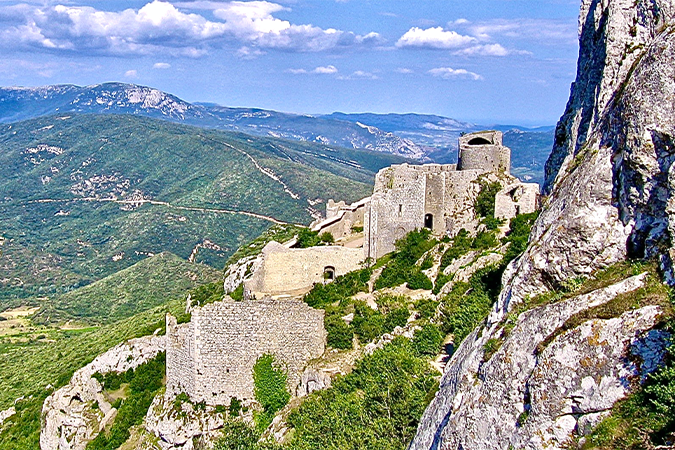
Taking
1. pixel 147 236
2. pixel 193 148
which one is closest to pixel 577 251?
pixel 147 236

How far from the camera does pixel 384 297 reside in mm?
25516

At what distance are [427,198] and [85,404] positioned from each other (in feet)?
52.6

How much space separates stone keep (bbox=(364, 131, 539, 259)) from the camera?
29.9m

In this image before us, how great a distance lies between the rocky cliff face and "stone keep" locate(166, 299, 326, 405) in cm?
891

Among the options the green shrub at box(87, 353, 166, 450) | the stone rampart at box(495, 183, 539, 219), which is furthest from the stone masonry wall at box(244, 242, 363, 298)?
the stone rampart at box(495, 183, 539, 219)

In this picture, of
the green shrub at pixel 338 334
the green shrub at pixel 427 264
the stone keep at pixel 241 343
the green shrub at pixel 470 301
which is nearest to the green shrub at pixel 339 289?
the green shrub at pixel 427 264

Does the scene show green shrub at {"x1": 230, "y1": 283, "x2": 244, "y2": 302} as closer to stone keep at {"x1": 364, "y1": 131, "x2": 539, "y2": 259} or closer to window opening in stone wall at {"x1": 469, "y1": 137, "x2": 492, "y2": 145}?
stone keep at {"x1": 364, "y1": 131, "x2": 539, "y2": 259}

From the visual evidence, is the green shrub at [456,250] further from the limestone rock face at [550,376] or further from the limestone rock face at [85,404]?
Result: the limestone rock face at [550,376]

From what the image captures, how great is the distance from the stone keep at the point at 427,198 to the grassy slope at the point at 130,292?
52.5m

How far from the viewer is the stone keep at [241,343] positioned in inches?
816

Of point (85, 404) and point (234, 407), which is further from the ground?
point (234, 407)

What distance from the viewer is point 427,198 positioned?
30.3m

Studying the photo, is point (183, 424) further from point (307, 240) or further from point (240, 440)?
point (307, 240)

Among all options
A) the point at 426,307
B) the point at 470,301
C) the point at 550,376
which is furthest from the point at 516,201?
the point at 550,376
